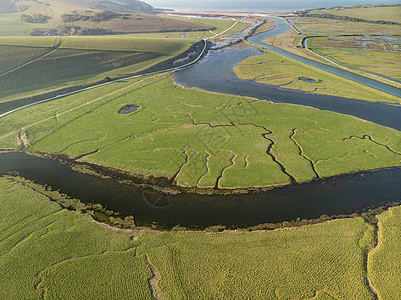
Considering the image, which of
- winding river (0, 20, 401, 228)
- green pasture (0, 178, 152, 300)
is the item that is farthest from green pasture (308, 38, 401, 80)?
green pasture (0, 178, 152, 300)

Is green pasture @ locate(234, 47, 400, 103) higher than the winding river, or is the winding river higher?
green pasture @ locate(234, 47, 400, 103)

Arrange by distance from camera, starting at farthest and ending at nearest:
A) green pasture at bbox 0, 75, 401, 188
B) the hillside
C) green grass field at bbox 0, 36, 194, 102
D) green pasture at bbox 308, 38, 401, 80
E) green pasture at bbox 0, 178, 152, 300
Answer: the hillside → green pasture at bbox 308, 38, 401, 80 → green grass field at bbox 0, 36, 194, 102 → green pasture at bbox 0, 75, 401, 188 → green pasture at bbox 0, 178, 152, 300

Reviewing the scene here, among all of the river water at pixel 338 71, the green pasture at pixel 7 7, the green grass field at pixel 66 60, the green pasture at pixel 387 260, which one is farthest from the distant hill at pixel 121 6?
the green pasture at pixel 387 260

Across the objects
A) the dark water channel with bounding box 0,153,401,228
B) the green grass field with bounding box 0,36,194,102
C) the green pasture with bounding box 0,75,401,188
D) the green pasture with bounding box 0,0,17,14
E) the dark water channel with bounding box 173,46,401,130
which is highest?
the green pasture with bounding box 0,0,17,14

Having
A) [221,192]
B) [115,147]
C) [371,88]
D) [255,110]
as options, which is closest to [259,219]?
[221,192]

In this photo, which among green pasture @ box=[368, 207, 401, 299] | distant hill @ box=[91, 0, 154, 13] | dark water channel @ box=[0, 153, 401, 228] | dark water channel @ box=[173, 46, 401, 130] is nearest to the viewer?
green pasture @ box=[368, 207, 401, 299]

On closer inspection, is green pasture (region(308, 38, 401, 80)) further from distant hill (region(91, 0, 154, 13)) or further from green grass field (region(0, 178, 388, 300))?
distant hill (region(91, 0, 154, 13))

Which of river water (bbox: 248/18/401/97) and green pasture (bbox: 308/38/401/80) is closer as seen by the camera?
river water (bbox: 248/18/401/97)
